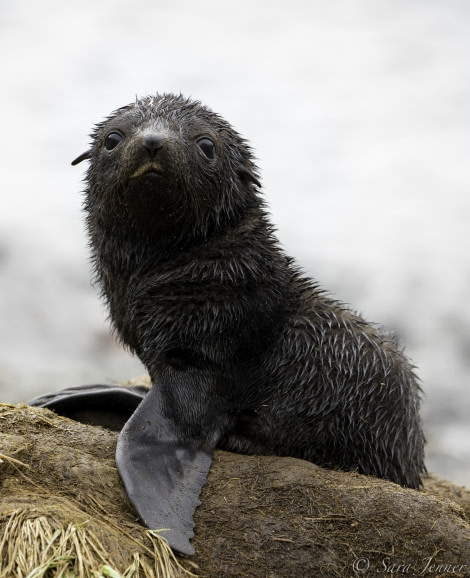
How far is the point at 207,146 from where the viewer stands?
638 centimetres

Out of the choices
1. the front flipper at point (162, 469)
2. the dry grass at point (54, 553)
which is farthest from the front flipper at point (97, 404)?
the dry grass at point (54, 553)

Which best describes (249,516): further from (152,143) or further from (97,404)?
(152,143)

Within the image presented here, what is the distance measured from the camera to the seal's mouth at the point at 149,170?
581 centimetres

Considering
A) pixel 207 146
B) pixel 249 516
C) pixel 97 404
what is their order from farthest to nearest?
pixel 97 404, pixel 207 146, pixel 249 516

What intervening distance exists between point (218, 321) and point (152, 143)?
1302mm

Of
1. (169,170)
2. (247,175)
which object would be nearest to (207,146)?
(247,175)

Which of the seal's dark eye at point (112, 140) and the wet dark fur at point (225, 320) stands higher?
the seal's dark eye at point (112, 140)

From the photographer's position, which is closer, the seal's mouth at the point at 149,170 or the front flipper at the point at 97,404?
the seal's mouth at the point at 149,170

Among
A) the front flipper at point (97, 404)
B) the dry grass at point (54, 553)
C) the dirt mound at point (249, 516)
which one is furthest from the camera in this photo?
the front flipper at point (97, 404)

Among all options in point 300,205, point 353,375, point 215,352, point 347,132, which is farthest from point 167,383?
point 347,132

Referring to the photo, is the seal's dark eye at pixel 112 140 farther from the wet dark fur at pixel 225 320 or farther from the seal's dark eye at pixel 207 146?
the seal's dark eye at pixel 207 146

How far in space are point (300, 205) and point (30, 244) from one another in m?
6.29

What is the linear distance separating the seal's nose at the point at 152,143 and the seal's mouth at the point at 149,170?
0.08 meters

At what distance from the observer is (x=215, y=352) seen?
A: 20.1ft
